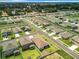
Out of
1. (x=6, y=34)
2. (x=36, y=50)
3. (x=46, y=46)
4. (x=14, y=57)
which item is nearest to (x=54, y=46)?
(x=46, y=46)

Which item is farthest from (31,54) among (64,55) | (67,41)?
(67,41)

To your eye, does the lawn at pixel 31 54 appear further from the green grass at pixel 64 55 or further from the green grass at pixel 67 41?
the green grass at pixel 67 41

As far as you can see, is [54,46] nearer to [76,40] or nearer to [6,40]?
[76,40]

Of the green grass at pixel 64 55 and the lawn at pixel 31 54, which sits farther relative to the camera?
the lawn at pixel 31 54

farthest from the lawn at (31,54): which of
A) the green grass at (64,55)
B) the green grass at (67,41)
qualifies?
the green grass at (67,41)

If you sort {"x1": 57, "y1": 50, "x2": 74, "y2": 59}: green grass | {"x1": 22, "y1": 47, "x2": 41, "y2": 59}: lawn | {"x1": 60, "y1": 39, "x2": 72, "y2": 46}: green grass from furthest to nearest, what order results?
{"x1": 60, "y1": 39, "x2": 72, "y2": 46}: green grass < {"x1": 22, "y1": 47, "x2": 41, "y2": 59}: lawn < {"x1": 57, "y1": 50, "x2": 74, "y2": 59}: green grass

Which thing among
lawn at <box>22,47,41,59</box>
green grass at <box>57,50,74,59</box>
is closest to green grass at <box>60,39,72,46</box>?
green grass at <box>57,50,74,59</box>

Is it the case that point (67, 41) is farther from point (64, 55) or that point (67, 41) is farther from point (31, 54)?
point (31, 54)

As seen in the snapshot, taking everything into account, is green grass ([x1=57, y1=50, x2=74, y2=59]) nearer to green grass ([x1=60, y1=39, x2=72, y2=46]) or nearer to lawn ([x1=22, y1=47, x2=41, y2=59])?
green grass ([x1=60, y1=39, x2=72, y2=46])

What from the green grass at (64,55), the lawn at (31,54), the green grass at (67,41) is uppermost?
the green grass at (64,55)

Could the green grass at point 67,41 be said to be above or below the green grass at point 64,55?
below

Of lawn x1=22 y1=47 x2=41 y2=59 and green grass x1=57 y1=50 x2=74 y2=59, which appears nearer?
green grass x1=57 y1=50 x2=74 y2=59
